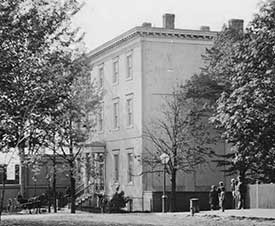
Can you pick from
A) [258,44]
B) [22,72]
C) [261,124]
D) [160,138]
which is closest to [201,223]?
[261,124]

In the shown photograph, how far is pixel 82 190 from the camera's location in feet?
177

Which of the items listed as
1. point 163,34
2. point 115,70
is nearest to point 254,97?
point 163,34

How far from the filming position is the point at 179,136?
1772 inches

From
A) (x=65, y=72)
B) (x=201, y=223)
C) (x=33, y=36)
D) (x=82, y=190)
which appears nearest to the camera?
(x=33, y=36)

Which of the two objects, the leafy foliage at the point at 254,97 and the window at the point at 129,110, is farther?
the window at the point at 129,110

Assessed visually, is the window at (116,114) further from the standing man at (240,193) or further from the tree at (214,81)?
the standing man at (240,193)

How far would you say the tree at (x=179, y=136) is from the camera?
44.8m

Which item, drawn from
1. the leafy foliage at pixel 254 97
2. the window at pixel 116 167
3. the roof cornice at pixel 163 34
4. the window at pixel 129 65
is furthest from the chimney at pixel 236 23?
the leafy foliage at pixel 254 97

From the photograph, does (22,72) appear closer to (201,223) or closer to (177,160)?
(201,223)

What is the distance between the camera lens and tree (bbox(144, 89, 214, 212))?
44781 mm

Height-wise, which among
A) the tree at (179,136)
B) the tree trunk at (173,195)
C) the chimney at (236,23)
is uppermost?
the chimney at (236,23)

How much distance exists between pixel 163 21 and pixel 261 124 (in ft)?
72.2

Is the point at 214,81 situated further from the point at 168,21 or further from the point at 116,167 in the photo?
the point at 116,167

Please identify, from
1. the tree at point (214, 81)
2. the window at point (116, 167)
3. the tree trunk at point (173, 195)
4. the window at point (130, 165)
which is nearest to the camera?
the tree trunk at point (173, 195)
